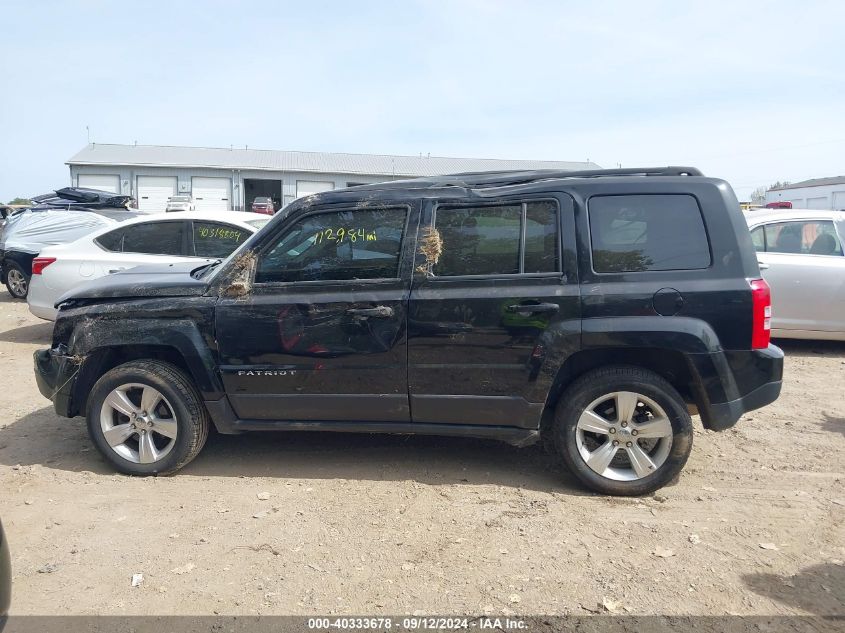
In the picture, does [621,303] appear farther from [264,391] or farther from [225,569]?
[225,569]

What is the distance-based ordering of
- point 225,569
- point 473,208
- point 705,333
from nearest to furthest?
point 225,569 < point 705,333 < point 473,208

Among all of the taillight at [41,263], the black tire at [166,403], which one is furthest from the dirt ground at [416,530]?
the taillight at [41,263]

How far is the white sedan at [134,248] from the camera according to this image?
7.96 metres

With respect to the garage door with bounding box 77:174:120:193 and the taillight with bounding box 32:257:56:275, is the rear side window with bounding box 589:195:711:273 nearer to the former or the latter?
the taillight with bounding box 32:257:56:275

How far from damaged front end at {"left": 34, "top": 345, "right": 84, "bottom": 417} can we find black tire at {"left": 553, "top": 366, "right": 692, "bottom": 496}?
3.15 meters

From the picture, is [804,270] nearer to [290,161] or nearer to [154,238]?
[154,238]

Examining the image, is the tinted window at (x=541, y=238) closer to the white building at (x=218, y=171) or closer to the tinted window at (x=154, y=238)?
the tinted window at (x=154, y=238)

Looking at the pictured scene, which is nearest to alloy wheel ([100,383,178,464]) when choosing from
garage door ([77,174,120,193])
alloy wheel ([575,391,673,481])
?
alloy wheel ([575,391,673,481])

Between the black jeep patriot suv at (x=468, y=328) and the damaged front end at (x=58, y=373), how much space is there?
2 centimetres

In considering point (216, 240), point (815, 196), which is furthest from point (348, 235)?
point (815, 196)

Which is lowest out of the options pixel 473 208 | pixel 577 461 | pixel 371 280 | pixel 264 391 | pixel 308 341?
pixel 577 461

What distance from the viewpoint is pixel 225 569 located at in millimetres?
3277

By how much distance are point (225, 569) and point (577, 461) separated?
2.05 m

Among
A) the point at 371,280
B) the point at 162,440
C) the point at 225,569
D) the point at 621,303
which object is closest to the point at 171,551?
the point at 225,569
